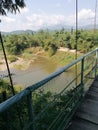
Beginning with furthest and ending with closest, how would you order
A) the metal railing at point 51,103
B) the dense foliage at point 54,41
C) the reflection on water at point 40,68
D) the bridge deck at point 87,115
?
the reflection on water at point 40,68, the dense foliage at point 54,41, the bridge deck at point 87,115, the metal railing at point 51,103

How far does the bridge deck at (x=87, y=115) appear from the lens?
225 centimetres

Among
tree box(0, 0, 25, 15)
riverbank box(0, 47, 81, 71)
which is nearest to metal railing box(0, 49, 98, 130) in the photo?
tree box(0, 0, 25, 15)

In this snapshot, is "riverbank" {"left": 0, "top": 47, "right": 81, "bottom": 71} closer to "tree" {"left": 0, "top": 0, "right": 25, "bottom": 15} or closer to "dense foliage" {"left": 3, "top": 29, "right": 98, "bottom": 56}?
"dense foliage" {"left": 3, "top": 29, "right": 98, "bottom": 56}

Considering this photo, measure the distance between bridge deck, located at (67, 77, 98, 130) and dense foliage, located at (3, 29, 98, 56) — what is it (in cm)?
2456

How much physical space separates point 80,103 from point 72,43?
1085 inches

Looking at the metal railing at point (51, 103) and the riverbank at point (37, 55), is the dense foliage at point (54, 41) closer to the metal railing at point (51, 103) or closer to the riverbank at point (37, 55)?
the riverbank at point (37, 55)

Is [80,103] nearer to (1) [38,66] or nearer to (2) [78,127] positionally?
(2) [78,127]

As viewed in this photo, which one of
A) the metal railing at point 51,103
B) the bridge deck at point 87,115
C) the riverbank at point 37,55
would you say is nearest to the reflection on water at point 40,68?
the riverbank at point 37,55

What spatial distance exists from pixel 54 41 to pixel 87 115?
3096 centimetres

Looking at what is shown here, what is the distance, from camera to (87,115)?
8.24 feet

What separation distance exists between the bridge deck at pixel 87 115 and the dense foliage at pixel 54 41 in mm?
24560

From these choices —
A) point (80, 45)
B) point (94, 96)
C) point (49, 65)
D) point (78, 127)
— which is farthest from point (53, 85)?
point (49, 65)

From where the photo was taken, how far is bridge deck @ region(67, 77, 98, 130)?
7.39 ft

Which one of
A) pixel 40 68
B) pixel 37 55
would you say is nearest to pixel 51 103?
pixel 40 68
